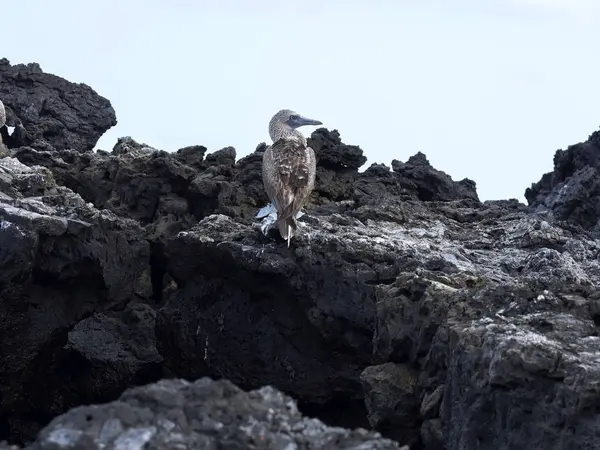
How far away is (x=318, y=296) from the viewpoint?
409 inches

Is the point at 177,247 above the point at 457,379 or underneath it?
above

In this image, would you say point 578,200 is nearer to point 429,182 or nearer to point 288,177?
point 429,182

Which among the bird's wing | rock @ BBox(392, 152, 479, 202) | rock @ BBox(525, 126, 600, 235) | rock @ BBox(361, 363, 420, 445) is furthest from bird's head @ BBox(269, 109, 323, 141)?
rock @ BBox(361, 363, 420, 445)

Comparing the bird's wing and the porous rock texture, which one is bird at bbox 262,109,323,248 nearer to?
the bird's wing

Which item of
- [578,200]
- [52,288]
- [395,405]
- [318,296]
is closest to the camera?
[395,405]

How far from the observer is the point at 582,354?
6.14 metres

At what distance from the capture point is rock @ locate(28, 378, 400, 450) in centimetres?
360

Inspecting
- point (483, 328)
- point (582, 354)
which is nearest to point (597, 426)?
point (582, 354)

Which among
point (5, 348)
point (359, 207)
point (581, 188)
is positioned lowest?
point (5, 348)

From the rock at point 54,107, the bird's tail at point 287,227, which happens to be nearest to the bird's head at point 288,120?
the bird's tail at point 287,227

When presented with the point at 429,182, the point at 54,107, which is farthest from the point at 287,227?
the point at 54,107

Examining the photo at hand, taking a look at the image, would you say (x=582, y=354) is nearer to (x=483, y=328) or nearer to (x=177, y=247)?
(x=483, y=328)

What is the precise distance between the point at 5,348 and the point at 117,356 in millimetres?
1545

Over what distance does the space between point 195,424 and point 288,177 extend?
7.45m
